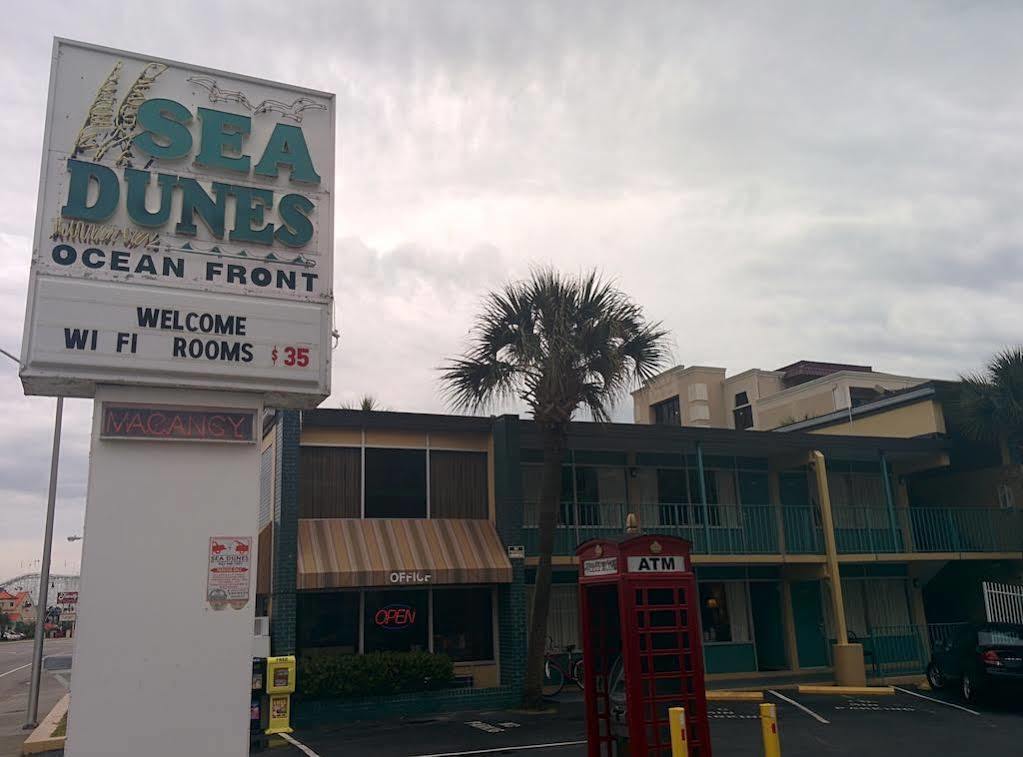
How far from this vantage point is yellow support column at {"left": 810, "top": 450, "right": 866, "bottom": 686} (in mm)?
20984

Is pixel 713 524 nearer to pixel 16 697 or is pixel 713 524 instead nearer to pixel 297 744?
pixel 297 744

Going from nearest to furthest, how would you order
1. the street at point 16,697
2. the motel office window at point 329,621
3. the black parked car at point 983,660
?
the street at point 16,697
the black parked car at point 983,660
the motel office window at point 329,621

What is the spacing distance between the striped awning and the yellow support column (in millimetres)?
8670

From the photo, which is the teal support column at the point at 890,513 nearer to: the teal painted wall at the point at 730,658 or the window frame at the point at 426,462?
the teal painted wall at the point at 730,658

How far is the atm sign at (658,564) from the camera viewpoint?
33.1 feet

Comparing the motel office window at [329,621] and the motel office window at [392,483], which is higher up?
the motel office window at [392,483]

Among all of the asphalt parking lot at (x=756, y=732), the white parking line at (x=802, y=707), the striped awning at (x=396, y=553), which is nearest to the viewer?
the asphalt parking lot at (x=756, y=732)

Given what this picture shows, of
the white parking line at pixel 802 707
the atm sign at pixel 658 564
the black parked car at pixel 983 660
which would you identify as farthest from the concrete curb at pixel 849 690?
the atm sign at pixel 658 564

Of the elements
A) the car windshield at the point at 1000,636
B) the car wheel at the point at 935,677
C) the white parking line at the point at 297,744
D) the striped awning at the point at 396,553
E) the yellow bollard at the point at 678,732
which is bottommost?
the white parking line at the point at 297,744

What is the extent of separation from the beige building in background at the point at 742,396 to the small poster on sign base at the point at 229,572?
33.4 m

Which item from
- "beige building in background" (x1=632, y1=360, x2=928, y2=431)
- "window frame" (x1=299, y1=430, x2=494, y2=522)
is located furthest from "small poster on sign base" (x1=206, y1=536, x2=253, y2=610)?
"beige building in background" (x1=632, y1=360, x2=928, y2=431)

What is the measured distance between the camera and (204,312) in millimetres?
9148

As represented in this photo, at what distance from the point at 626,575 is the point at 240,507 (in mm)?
4394

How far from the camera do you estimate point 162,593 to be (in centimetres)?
858
